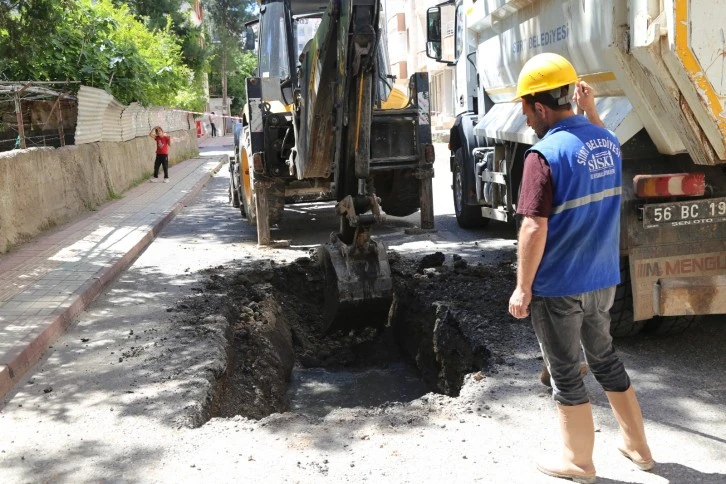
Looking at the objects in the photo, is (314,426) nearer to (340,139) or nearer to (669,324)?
(669,324)

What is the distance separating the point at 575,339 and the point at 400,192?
25.8 ft

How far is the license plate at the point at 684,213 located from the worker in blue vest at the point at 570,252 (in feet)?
4.68

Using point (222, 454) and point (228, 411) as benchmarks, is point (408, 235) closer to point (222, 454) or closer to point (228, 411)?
point (228, 411)

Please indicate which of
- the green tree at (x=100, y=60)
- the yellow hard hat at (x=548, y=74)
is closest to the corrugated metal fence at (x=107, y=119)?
the green tree at (x=100, y=60)

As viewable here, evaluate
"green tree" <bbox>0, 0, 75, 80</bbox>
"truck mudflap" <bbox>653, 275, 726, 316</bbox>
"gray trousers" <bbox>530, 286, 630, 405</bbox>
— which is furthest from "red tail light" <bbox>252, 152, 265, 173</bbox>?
"gray trousers" <bbox>530, 286, 630, 405</bbox>

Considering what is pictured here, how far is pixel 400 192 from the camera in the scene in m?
11.2

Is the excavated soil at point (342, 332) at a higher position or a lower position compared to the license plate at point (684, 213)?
lower

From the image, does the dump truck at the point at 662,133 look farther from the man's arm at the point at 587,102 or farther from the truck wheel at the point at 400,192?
the truck wheel at the point at 400,192

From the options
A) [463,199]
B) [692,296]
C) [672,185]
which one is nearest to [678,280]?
[692,296]

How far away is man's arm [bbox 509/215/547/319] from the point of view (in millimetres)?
3268

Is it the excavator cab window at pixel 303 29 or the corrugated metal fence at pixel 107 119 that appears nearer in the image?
the excavator cab window at pixel 303 29

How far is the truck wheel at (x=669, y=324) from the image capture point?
548cm

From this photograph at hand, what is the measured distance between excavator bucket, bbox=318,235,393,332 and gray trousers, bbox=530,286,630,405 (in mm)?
3346

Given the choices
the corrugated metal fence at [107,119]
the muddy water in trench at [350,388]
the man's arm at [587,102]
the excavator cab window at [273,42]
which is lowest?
the muddy water in trench at [350,388]
